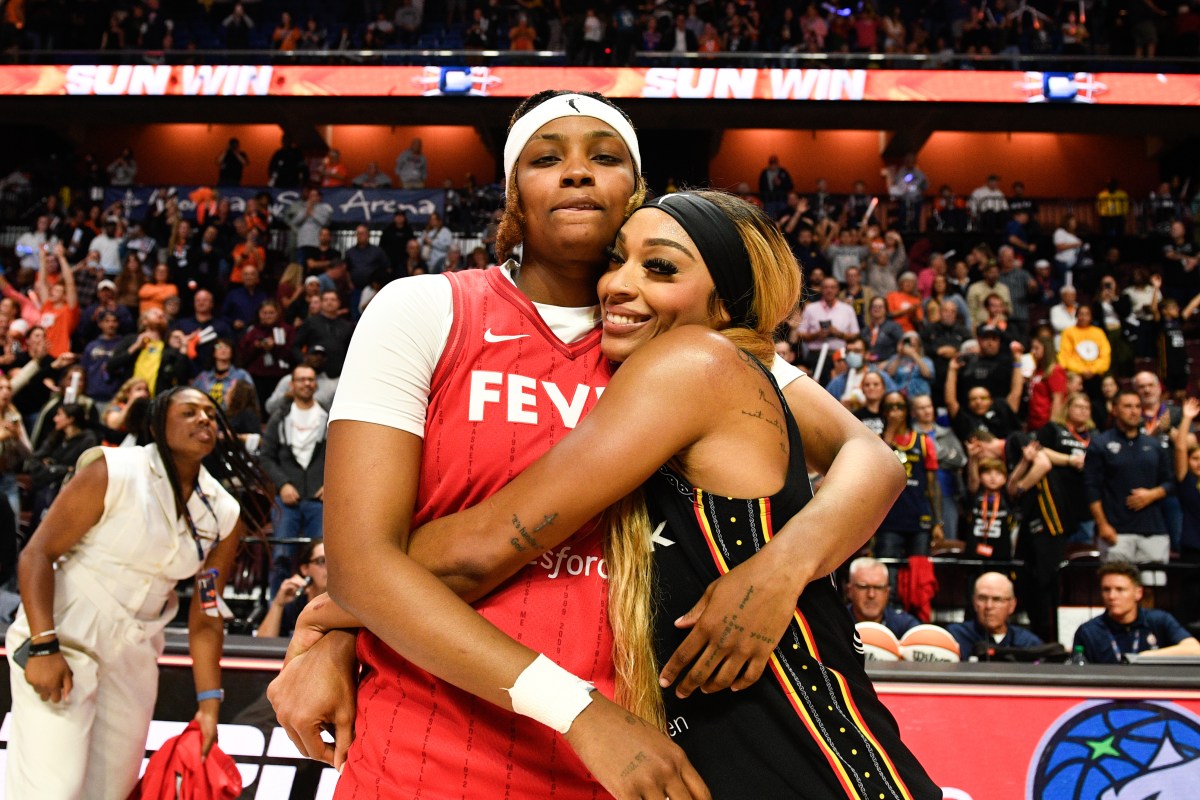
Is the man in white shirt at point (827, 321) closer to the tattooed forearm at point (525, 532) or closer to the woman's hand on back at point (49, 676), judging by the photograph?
the woman's hand on back at point (49, 676)

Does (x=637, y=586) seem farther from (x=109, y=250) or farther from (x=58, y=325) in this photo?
(x=109, y=250)

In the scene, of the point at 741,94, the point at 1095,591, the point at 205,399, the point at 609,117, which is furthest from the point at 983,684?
the point at 741,94

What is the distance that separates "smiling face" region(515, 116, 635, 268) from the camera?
206 centimetres

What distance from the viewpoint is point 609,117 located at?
85.1 inches

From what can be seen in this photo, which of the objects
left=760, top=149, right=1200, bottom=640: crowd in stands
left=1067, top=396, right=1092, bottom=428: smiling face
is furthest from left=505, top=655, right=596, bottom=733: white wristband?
left=1067, top=396, right=1092, bottom=428: smiling face

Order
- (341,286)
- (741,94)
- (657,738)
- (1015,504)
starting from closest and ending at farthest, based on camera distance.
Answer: (657,738) → (1015,504) → (341,286) → (741,94)

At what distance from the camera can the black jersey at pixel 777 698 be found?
68.6 inches

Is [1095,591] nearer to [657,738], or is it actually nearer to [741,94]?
[657,738]

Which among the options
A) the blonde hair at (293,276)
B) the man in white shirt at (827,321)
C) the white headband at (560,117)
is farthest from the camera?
the blonde hair at (293,276)

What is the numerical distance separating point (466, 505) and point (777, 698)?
0.59 m

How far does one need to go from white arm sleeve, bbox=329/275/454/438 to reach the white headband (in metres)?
0.38

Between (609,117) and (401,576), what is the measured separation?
0.99 metres

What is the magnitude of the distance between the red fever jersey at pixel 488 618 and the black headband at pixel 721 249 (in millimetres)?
314

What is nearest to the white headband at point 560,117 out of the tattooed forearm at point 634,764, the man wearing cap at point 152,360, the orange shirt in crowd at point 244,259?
the tattooed forearm at point 634,764
